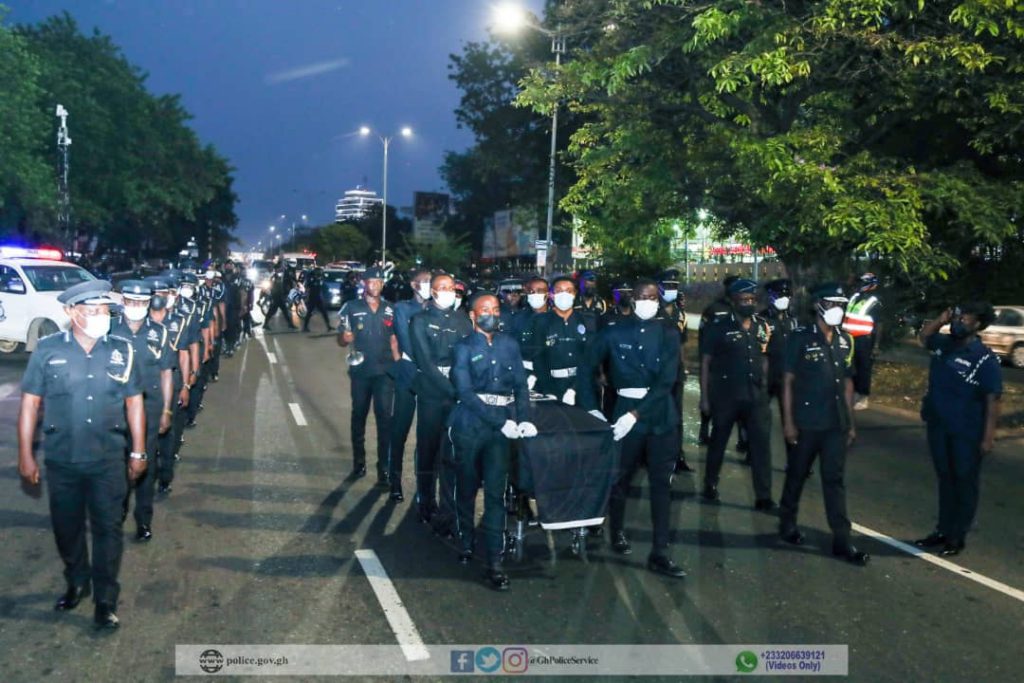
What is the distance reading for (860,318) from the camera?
32.3 ft

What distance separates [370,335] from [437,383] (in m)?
2.27

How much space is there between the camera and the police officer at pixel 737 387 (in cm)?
807

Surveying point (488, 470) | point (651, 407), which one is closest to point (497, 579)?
point (488, 470)

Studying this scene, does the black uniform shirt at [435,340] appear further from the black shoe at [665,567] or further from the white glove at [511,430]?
the black shoe at [665,567]

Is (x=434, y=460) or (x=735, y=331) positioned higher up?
(x=735, y=331)

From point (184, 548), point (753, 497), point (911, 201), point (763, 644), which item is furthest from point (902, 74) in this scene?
point (184, 548)

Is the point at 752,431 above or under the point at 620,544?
above

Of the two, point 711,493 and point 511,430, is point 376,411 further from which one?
point 511,430

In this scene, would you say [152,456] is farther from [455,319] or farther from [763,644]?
[763,644]

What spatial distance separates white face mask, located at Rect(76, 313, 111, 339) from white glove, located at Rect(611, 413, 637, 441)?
316cm

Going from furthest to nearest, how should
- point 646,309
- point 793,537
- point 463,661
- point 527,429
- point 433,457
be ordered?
point 433,457, point 793,537, point 646,309, point 527,429, point 463,661

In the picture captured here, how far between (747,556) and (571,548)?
1.25m

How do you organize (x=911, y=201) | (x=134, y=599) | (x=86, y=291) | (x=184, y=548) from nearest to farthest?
(x=86, y=291) < (x=134, y=599) < (x=184, y=548) < (x=911, y=201)

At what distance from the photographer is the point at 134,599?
567cm
